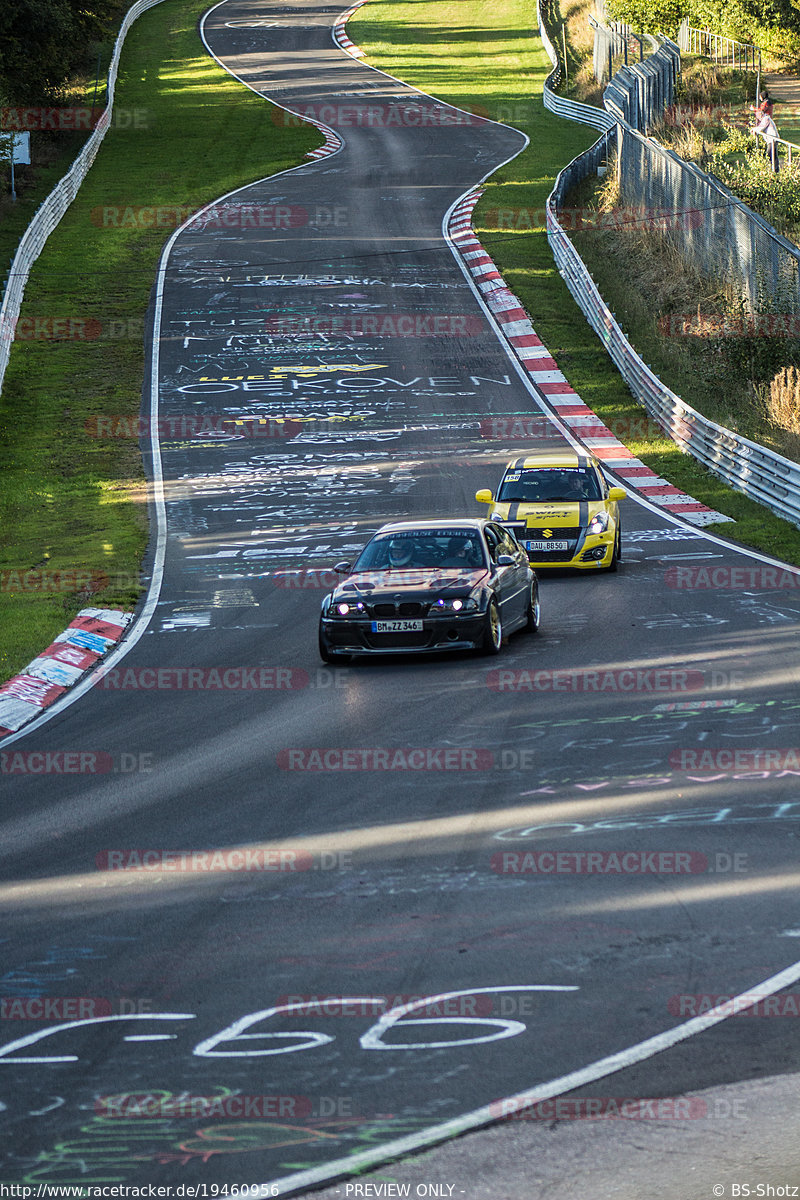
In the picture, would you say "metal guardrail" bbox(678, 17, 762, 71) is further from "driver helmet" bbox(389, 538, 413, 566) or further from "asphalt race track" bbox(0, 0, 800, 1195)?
"driver helmet" bbox(389, 538, 413, 566)

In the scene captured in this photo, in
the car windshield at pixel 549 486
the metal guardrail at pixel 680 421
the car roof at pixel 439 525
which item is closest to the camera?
the car roof at pixel 439 525

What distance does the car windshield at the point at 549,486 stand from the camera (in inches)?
816

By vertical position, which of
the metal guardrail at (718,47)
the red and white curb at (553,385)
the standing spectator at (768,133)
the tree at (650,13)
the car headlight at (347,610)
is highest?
the tree at (650,13)

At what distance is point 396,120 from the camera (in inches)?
2589

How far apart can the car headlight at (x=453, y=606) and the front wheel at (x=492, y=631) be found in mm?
176

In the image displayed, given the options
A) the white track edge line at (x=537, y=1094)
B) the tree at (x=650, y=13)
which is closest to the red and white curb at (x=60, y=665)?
the white track edge line at (x=537, y=1094)

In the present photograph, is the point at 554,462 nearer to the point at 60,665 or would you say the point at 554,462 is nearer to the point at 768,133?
the point at 60,665

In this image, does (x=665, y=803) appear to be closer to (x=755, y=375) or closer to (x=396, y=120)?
(x=755, y=375)

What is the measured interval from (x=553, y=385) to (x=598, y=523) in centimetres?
1517

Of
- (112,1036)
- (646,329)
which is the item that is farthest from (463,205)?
(112,1036)

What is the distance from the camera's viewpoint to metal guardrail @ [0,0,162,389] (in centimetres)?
3563

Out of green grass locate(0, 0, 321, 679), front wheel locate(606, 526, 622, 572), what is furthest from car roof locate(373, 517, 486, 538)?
green grass locate(0, 0, 321, 679)

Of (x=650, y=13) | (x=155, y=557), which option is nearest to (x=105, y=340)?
(x=155, y=557)

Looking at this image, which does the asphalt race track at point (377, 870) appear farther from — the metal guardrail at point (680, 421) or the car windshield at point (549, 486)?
the metal guardrail at point (680, 421)
